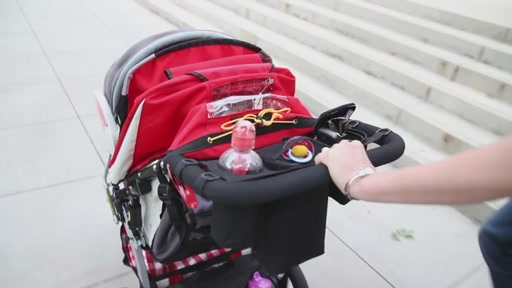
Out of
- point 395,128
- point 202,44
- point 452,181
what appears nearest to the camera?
point 452,181

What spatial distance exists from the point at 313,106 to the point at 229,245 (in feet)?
7.42

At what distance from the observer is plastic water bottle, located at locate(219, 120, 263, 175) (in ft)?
2.73

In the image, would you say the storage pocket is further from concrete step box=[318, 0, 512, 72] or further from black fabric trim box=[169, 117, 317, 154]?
concrete step box=[318, 0, 512, 72]

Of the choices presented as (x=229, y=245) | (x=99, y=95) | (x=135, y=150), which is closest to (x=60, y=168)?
(x=99, y=95)

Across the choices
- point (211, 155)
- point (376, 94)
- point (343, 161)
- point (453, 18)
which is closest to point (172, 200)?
point (211, 155)

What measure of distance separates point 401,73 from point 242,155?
2329 millimetres

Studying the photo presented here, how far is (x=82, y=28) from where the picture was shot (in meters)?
4.39

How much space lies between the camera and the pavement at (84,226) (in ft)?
5.53

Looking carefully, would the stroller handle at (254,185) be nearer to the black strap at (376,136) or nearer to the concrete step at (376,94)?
the black strap at (376,136)

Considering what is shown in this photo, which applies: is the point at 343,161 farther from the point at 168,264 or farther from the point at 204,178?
the point at 168,264

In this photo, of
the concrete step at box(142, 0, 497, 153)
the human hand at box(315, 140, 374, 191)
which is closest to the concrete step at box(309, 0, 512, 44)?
the concrete step at box(142, 0, 497, 153)

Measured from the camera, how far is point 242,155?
2.83ft

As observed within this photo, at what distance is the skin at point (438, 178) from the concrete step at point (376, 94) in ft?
6.10

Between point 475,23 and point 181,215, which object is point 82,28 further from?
point 181,215
